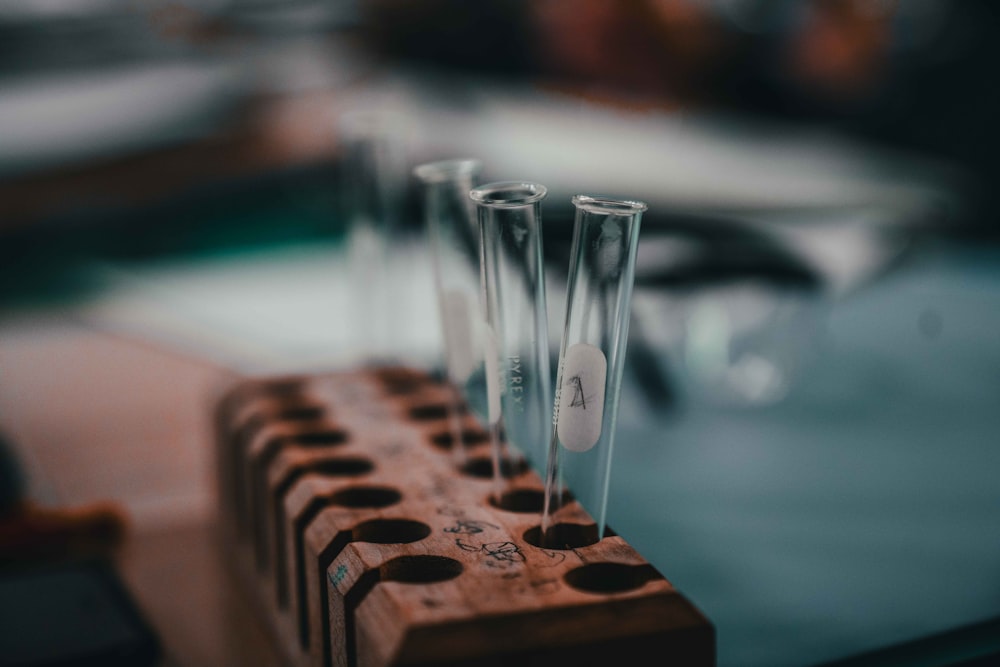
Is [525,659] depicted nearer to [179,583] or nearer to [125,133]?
Result: [179,583]

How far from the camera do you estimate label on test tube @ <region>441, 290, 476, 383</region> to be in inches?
25.3

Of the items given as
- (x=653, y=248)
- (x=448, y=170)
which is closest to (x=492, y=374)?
(x=448, y=170)

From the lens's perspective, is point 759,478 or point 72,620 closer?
point 72,620

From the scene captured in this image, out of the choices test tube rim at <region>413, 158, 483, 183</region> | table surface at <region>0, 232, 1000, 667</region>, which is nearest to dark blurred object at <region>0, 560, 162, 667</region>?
table surface at <region>0, 232, 1000, 667</region>

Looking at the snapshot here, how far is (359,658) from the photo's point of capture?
1.55 ft

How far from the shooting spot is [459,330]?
2.12 ft

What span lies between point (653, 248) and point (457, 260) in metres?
0.81

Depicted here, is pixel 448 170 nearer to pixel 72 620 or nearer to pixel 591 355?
pixel 591 355

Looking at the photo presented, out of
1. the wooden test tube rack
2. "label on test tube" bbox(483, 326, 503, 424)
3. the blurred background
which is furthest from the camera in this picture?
the blurred background

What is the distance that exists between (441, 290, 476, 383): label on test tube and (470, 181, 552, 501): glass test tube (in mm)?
89

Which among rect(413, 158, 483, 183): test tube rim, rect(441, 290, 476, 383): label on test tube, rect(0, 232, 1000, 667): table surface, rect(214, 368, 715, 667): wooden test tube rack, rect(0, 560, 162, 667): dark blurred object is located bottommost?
rect(0, 232, 1000, 667): table surface

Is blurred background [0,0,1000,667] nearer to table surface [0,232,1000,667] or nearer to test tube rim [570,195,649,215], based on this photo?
table surface [0,232,1000,667]

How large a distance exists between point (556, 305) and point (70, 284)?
848 mm

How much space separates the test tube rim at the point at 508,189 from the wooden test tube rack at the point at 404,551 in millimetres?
166
